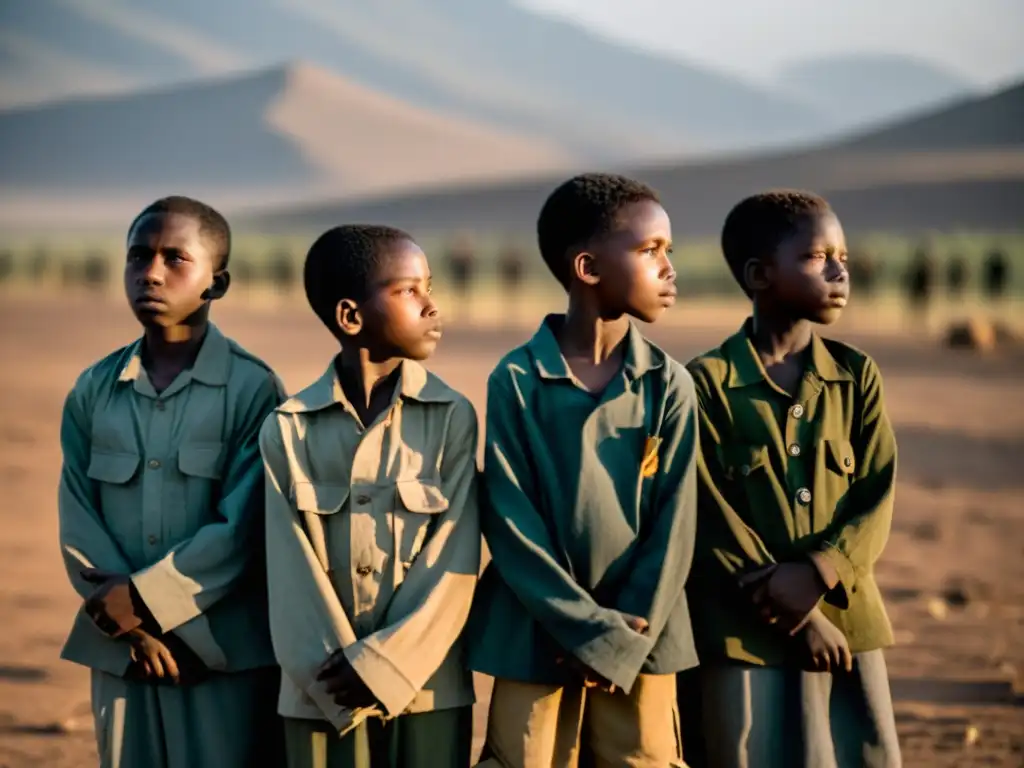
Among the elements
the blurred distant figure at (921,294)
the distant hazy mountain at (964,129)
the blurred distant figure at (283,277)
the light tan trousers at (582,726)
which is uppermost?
the distant hazy mountain at (964,129)

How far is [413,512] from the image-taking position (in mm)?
3672

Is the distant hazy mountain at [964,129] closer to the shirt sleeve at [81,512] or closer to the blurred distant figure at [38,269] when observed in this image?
the blurred distant figure at [38,269]

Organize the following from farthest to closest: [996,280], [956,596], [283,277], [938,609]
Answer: [283,277] → [996,280] → [956,596] → [938,609]

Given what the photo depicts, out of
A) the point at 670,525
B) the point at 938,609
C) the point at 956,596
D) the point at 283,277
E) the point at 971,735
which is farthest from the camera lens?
the point at 283,277

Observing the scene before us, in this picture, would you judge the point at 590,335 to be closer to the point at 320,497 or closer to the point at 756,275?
the point at 756,275

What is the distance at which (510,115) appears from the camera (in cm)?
18288

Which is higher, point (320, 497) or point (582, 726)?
point (320, 497)

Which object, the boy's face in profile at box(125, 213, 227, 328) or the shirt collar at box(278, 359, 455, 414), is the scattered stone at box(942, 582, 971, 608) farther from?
the boy's face in profile at box(125, 213, 227, 328)

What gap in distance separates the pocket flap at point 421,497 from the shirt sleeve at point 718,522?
654 mm

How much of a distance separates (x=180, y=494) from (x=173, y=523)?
0.25ft

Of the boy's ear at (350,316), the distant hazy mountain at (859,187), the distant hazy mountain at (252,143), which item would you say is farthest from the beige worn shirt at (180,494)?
the distant hazy mountain at (252,143)

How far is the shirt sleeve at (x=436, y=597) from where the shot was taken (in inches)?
139

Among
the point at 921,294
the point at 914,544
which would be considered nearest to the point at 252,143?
the point at 921,294

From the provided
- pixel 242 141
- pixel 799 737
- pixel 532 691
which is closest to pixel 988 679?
pixel 799 737
